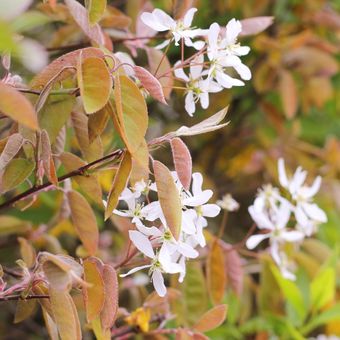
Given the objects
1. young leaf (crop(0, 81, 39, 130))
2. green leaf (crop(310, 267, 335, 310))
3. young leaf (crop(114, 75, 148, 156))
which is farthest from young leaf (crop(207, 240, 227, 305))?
young leaf (crop(0, 81, 39, 130))

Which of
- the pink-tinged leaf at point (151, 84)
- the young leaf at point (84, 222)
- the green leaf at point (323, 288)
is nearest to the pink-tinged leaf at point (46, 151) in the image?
the pink-tinged leaf at point (151, 84)

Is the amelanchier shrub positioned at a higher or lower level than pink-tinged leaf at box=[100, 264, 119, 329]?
higher

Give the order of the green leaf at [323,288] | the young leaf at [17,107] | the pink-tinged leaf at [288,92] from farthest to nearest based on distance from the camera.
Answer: the pink-tinged leaf at [288,92] < the green leaf at [323,288] < the young leaf at [17,107]

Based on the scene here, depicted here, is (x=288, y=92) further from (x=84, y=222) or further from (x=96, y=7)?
(x=96, y=7)

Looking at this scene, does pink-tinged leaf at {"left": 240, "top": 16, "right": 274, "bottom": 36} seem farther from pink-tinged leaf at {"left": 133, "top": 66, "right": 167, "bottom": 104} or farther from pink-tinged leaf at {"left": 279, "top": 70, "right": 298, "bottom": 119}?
pink-tinged leaf at {"left": 279, "top": 70, "right": 298, "bottom": 119}

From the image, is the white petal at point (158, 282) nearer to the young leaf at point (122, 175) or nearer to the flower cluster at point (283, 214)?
the young leaf at point (122, 175)

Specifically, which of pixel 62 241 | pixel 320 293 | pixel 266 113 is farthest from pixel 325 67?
pixel 62 241
